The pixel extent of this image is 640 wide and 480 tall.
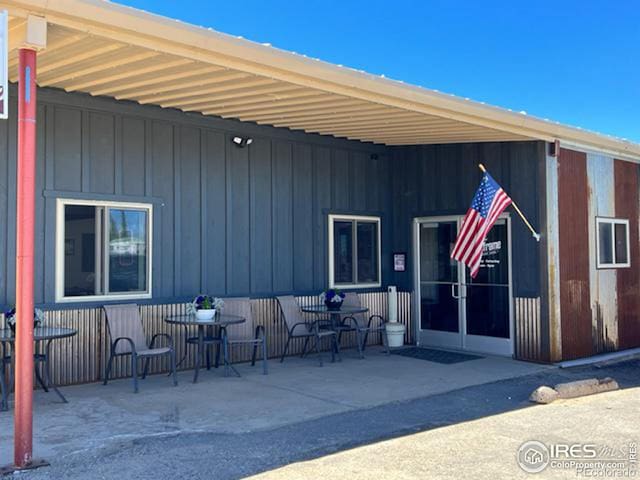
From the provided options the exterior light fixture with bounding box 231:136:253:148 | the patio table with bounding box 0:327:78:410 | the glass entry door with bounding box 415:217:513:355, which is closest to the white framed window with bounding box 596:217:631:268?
the glass entry door with bounding box 415:217:513:355

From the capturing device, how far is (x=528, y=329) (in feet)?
27.7

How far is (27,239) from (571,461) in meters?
3.94

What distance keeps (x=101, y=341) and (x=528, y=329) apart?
5253 mm

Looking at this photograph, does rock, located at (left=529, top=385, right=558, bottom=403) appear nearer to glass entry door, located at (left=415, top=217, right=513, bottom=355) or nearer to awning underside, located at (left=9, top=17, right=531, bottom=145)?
glass entry door, located at (left=415, top=217, right=513, bottom=355)

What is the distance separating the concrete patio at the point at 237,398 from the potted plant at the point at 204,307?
2.37ft

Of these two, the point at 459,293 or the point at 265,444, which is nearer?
the point at 265,444

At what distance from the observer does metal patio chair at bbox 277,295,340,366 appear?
8.46 meters

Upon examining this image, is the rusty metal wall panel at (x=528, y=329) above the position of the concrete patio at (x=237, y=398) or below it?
above

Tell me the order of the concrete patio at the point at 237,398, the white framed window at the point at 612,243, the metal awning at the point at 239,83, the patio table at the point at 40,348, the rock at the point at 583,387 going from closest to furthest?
the metal awning at the point at 239,83 → the concrete patio at the point at 237,398 → the patio table at the point at 40,348 → the rock at the point at 583,387 → the white framed window at the point at 612,243

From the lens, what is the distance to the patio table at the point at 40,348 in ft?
19.1

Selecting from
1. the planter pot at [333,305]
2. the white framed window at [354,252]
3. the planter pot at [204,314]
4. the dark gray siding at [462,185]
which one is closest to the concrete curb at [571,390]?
the dark gray siding at [462,185]

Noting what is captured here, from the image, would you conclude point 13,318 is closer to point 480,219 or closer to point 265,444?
point 265,444

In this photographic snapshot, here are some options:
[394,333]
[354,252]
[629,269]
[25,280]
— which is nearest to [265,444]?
[25,280]

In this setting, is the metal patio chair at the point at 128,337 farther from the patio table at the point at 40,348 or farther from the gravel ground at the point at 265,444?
the gravel ground at the point at 265,444
